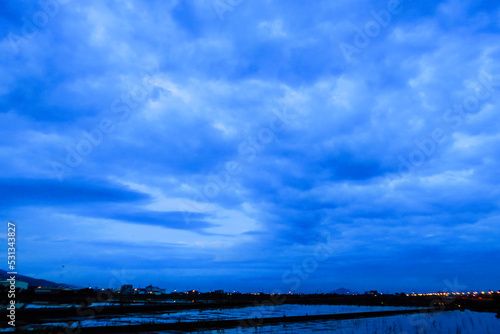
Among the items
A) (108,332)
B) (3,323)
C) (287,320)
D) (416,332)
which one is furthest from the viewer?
(287,320)

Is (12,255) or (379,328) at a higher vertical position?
(12,255)

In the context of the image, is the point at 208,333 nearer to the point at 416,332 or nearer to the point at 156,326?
the point at 156,326

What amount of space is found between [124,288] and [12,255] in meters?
178

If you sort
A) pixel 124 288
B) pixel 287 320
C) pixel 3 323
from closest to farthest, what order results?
pixel 3 323, pixel 287 320, pixel 124 288

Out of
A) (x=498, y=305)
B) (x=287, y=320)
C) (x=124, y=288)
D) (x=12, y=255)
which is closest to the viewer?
(x=12, y=255)

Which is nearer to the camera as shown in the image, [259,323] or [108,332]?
[108,332]

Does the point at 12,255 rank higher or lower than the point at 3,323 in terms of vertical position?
higher

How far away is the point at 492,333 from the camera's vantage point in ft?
139

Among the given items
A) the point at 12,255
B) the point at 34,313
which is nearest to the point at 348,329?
the point at 12,255

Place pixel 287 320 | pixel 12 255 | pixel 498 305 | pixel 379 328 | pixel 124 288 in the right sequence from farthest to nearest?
1. pixel 124 288
2. pixel 498 305
3. pixel 287 320
4. pixel 379 328
5. pixel 12 255

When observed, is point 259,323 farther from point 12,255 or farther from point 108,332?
point 12,255

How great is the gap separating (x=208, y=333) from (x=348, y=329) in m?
19.5

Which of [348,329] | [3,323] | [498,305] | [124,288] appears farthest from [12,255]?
[124,288]

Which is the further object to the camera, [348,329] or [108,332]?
[348,329]
